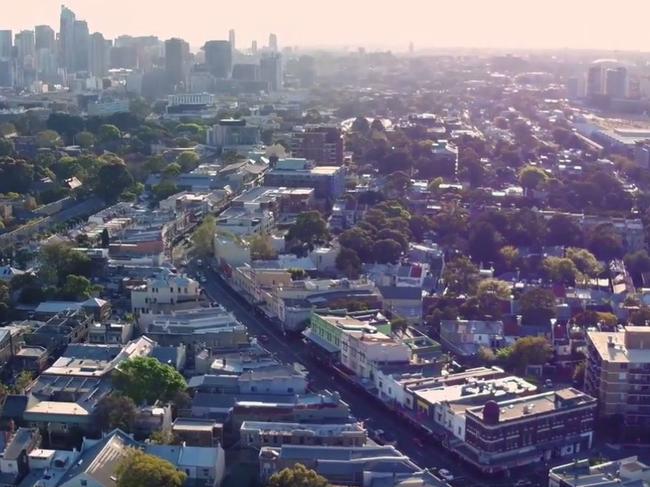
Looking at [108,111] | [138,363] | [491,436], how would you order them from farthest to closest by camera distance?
[108,111]
[138,363]
[491,436]

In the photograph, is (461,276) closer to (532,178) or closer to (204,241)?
(204,241)

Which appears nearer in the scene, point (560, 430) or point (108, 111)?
point (560, 430)

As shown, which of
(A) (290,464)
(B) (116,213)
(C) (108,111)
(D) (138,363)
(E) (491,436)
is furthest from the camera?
(C) (108,111)

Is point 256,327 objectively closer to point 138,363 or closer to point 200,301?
point 200,301

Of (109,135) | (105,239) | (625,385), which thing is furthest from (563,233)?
(109,135)

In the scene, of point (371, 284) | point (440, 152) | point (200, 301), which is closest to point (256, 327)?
point (200, 301)

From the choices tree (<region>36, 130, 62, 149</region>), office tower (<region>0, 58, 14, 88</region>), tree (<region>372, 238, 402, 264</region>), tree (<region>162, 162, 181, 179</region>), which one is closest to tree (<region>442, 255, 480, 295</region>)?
tree (<region>372, 238, 402, 264</region>)
